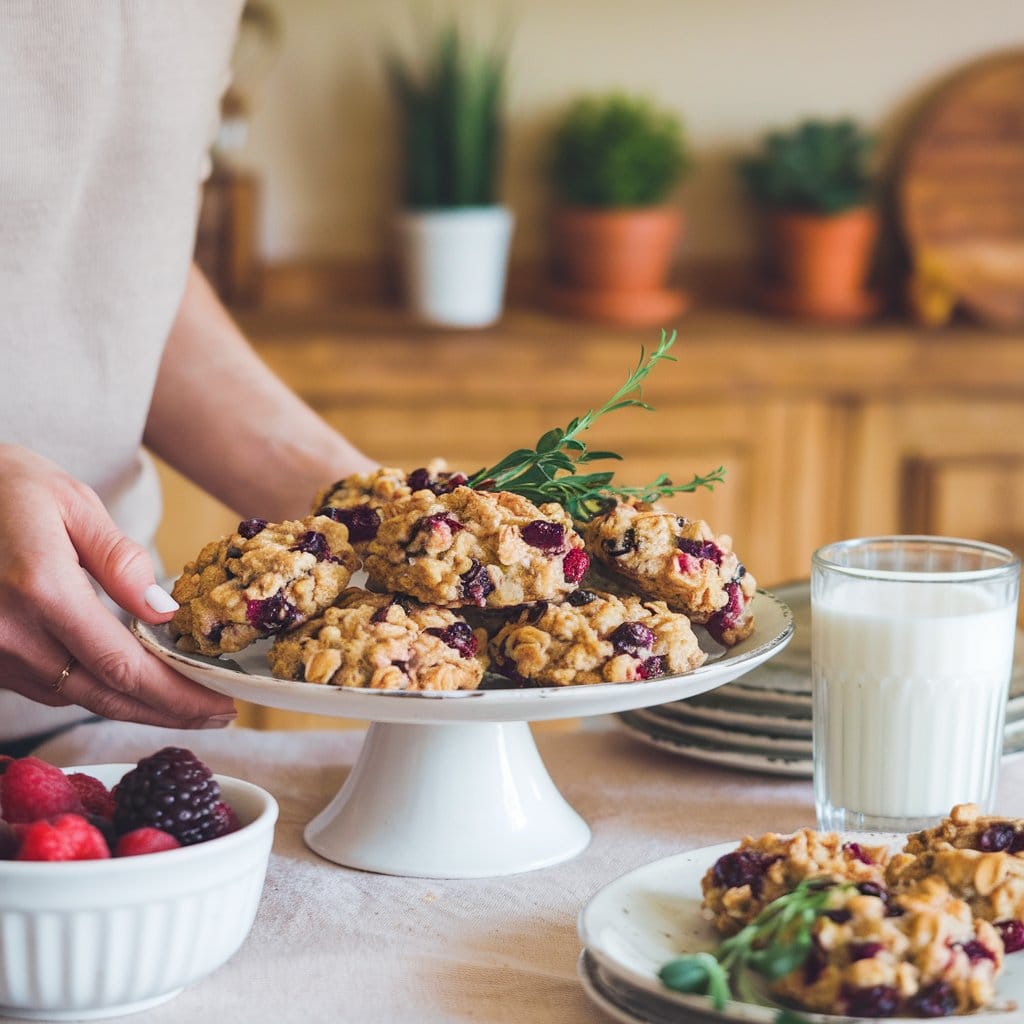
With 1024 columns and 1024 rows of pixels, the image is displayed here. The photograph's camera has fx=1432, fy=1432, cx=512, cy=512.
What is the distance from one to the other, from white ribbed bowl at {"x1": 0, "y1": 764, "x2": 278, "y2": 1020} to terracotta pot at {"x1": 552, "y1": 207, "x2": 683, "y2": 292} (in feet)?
7.53

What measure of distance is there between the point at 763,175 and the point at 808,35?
0.36 metres

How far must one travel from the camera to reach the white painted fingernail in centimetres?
101

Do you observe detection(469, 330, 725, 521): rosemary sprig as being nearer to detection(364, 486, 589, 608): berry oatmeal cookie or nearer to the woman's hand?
detection(364, 486, 589, 608): berry oatmeal cookie

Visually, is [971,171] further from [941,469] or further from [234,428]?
[234,428]

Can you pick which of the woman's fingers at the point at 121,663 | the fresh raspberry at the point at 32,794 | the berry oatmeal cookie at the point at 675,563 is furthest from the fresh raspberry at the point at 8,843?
the berry oatmeal cookie at the point at 675,563

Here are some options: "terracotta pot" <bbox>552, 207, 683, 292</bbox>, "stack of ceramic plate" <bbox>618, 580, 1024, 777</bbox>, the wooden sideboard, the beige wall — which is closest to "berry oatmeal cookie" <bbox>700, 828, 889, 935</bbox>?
"stack of ceramic plate" <bbox>618, 580, 1024, 777</bbox>

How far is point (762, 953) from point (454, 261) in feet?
7.52

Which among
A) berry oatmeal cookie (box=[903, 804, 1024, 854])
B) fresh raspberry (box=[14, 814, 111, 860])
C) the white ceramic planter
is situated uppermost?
the white ceramic planter

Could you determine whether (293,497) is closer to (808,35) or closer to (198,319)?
(198,319)

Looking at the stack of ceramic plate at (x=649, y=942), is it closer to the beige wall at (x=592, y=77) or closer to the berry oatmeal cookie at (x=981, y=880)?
the berry oatmeal cookie at (x=981, y=880)

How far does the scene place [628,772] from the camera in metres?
1.19

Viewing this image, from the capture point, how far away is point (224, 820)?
79 centimetres

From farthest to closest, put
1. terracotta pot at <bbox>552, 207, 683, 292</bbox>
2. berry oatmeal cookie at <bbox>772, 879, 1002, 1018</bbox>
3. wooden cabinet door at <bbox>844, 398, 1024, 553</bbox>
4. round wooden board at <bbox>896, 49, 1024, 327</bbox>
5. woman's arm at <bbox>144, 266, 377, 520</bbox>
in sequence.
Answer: round wooden board at <bbox>896, 49, 1024, 327</bbox>
terracotta pot at <bbox>552, 207, 683, 292</bbox>
wooden cabinet door at <bbox>844, 398, 1024, 553</bbox>
woman's arm at <bbox>144, 266, 377, 520</bbox>
berry oatmeal cookie at <bbox>772, 879, 1002, 1018</bbox>

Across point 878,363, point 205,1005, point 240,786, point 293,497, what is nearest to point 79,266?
point 293,497
